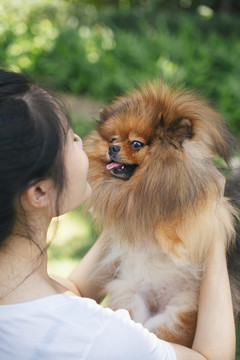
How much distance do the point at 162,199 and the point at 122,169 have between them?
0.78 feet

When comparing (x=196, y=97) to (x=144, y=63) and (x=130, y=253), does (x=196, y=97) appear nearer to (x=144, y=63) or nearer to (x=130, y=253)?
(x=130, y=253)

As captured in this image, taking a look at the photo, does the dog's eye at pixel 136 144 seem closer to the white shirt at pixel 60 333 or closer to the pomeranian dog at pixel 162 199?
the pomeranian dog at pixel 162 199

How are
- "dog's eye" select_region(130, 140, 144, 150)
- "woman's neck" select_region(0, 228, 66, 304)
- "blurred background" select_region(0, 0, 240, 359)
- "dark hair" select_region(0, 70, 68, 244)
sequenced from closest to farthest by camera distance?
"dark hair" select_region(0, 70, 68, 244), "woman's neck" select_region(0, 228, 66, 304), "dog's eye" select_region(130, 140, 144, 150), "blurred background" select_region(0, 0, 240, 359)

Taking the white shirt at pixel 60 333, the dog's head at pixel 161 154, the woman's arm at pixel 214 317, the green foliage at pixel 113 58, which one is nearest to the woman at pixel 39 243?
the white shirt at pixel 60 333

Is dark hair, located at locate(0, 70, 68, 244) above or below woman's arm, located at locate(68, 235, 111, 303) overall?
above

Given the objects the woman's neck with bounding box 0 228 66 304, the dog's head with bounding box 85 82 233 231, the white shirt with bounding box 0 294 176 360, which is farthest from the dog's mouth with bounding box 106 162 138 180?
the white shirt with bounding box 0 294 176 360

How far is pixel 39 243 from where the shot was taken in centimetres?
121

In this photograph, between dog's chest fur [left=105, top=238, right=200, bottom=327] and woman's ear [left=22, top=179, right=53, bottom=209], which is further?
dog's chest fur [left=105, top=238, right=200, bottom=327]

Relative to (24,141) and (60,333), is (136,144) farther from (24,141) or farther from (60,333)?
(60,333)

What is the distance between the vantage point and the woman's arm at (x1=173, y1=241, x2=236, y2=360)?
1443 mm

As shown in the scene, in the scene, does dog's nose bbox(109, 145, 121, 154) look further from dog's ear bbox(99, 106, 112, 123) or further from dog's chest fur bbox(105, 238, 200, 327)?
dog's chest fur bbox(105, 238, 200, 327)

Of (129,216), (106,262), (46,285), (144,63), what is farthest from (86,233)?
(144,63)

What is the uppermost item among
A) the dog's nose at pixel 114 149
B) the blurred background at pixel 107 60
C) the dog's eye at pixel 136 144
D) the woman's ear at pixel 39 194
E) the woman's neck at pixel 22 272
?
the woman's ear at pixel 39 194

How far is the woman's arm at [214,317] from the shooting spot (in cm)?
144
